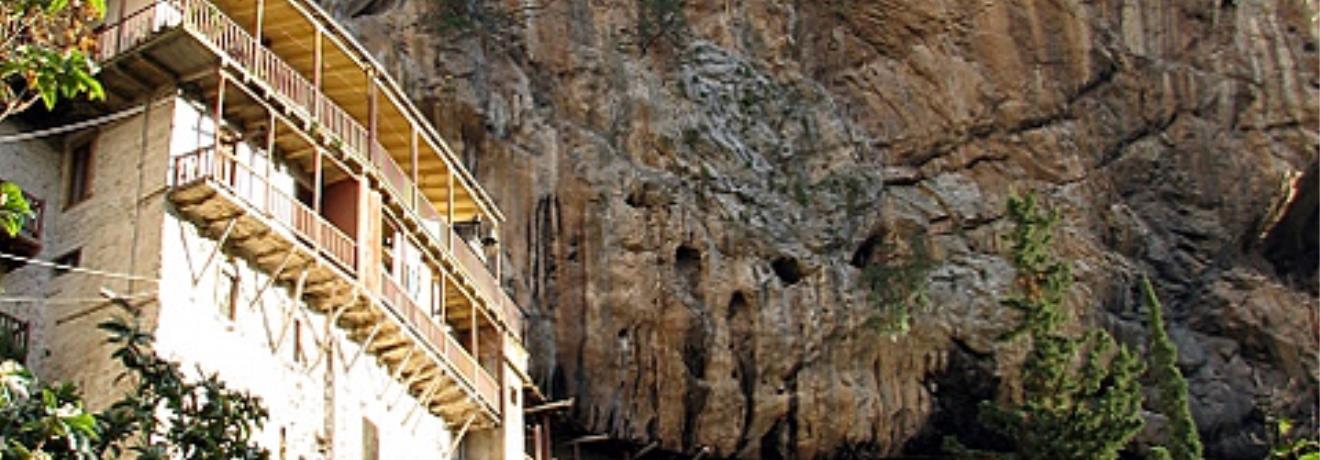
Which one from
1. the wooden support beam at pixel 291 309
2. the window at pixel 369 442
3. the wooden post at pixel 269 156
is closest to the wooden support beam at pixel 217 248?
the wooden post at pixel 269 156

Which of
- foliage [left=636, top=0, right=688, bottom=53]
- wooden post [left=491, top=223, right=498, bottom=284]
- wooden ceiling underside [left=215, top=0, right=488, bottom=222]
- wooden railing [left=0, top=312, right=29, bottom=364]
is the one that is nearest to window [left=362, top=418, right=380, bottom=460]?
wooden ceiling underside [left=215, top=0, right=488, bottom=222]

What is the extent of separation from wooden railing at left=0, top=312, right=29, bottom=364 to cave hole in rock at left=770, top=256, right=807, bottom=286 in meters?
20.1

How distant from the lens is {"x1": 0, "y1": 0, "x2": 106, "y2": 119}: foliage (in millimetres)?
14180

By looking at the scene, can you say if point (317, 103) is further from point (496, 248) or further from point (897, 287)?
point (897, 287)

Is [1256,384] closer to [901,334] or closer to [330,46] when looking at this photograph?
[901,334]

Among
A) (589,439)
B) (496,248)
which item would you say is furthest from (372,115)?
(589,439)

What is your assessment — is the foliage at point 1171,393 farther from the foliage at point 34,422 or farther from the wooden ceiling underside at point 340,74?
the foliage at point 34,422

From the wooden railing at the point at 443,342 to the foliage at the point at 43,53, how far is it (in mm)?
11836

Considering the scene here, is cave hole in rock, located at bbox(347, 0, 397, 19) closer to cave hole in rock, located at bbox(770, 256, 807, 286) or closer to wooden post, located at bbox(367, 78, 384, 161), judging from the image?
cave hole in rock, located at bbox(770, 256, 807, 286)

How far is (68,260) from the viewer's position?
1013 inches

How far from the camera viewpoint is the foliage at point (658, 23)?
44.3 metres

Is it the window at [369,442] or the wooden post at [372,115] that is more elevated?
the wooden post at [372,115]

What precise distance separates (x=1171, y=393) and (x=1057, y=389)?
284 centimetres

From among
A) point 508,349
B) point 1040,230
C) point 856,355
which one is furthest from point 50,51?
point 1040,230
